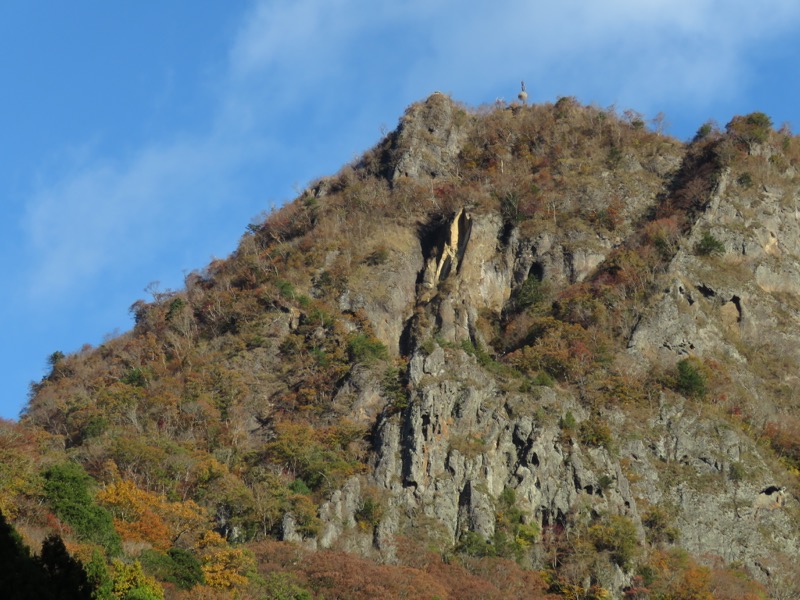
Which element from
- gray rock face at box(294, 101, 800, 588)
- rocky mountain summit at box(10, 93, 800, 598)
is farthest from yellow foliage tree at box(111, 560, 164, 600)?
gray rock face at box(294, 101, 800, 588)

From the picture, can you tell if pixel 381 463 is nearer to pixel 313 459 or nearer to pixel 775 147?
pixel 313 459

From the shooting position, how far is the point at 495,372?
246 ft

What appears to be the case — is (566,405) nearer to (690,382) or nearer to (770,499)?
(690,382)

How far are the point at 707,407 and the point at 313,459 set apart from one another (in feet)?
86.7

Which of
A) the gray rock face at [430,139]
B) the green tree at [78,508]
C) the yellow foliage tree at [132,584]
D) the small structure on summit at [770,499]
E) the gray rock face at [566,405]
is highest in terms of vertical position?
the gray rock face at [430,139]

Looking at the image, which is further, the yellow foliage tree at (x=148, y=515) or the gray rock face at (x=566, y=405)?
the gray rock face at (x=566, y=405)

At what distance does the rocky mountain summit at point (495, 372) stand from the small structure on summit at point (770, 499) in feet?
0.43

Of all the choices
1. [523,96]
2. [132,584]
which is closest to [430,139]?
[523,96]

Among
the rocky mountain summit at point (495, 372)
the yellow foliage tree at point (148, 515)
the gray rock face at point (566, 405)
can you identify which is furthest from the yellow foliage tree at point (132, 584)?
the gray rock face at point (566, 405)

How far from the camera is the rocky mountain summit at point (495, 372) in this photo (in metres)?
64.1

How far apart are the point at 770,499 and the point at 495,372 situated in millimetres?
18887

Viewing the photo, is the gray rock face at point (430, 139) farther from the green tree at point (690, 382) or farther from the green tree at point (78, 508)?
the green tree at point (78, 508)

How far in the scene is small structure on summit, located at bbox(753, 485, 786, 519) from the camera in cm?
6875

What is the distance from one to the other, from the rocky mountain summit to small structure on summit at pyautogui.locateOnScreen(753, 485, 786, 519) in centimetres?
13
